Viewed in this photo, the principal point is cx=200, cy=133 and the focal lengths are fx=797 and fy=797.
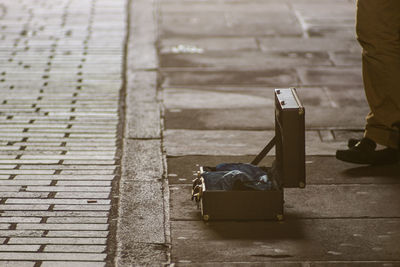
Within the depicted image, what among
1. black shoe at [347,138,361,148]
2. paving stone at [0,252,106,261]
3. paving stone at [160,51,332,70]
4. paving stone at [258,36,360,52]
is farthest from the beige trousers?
paving stone at [258,36,360,52]

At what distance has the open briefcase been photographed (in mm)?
4605

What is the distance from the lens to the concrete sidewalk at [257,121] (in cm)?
443

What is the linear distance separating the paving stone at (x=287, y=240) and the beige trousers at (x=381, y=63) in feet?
3.54

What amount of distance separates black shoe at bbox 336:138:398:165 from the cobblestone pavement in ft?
5.40

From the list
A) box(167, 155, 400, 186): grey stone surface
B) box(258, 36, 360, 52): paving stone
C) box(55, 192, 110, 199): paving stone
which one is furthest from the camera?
box(258, 36, 360, 52): paving stone

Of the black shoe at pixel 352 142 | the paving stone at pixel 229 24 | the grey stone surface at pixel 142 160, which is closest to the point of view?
the grey stone surface at pixel 142 160

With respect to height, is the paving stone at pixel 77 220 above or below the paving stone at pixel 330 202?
above

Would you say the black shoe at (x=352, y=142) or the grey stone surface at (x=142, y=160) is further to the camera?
the black shoe at (x=352, y=142)

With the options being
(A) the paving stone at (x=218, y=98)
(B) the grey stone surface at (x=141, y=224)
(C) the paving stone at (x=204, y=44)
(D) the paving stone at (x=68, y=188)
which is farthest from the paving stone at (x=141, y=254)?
(C) the paving stone at (x=204, y=44)

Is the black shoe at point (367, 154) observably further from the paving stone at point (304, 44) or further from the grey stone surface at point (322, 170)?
the paving stone at point (304, 44)

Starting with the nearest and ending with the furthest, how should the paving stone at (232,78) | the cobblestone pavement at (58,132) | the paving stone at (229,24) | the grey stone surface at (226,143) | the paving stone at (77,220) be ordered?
the cobblestone pavement at (58,132)
the paving stone at (77,220)
the grey stone surface at (226,143)
the paving stone at (232,78)
the paving stone at (229,24)

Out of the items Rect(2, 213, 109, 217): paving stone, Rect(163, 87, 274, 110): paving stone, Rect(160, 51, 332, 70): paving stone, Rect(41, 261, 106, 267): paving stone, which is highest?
Rect(41, 261, 106, 267): paving stone

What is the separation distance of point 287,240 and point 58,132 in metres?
2.66

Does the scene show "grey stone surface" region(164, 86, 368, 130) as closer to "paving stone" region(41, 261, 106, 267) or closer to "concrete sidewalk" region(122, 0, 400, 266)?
"concrete sidewalk" region(122, 0, 400, 266)
